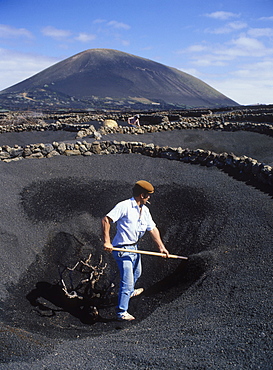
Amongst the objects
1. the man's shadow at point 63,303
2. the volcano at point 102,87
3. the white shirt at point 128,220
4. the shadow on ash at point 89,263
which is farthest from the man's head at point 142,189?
the volcano at point 102,87

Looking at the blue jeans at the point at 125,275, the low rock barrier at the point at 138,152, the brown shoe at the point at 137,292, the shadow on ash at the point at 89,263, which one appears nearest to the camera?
the blue jeans at the point at 125,275

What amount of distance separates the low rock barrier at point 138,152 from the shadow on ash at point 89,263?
1999 millimetres

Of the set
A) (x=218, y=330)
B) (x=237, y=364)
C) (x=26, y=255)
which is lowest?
(x=26, y=255)

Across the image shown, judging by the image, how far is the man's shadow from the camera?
6.24m

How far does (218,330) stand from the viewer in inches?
163

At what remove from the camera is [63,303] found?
6.67 m

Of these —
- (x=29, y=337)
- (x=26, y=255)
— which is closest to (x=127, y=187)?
(x=26, y=255)

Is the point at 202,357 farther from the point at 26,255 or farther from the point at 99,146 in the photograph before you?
the point at 99,146

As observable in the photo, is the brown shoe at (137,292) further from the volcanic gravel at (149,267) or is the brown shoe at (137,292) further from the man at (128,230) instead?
the man at (128,230)

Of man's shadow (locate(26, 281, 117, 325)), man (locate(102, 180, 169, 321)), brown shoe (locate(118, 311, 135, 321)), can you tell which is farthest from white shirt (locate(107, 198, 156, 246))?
man's shadow (locate(26, 281, 117, 325))

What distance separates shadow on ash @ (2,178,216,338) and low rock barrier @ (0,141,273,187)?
1999mm

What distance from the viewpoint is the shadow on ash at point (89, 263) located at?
6.13m

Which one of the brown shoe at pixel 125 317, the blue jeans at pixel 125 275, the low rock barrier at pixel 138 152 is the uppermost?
the low rock barrier at pixel 138 152

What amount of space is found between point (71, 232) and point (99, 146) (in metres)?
5.28
